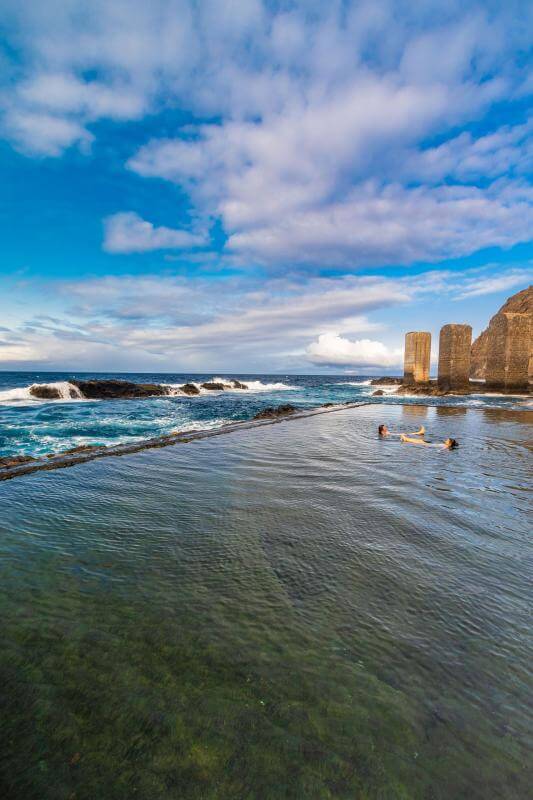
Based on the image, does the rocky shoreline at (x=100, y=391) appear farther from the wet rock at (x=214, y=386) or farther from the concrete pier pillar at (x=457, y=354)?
the concrete pier pillar at (x=457, y=354)

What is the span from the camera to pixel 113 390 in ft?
106

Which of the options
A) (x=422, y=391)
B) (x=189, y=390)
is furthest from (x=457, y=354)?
(x=189, y=390)

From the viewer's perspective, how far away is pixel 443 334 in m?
38.5

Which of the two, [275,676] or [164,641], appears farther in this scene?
[164,641]

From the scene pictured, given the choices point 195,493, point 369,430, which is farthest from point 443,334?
point 195,493

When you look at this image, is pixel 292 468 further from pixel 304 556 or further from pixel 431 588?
pixel 431 588

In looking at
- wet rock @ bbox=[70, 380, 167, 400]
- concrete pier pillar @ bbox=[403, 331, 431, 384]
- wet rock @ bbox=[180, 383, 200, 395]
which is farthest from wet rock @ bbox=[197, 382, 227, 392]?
concrete pier pillar @ bbox=[403, 331, 431, 384]

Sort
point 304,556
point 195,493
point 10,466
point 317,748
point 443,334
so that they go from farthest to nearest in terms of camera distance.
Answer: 1. point 443,334
2. point 10,466
3. point 195,493
4. point 304,556
5. point 317,748

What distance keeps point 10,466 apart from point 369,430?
952 centimetres

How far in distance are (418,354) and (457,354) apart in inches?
237

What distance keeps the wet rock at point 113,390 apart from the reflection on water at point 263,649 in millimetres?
28622

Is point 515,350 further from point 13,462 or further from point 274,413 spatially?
point 13,462

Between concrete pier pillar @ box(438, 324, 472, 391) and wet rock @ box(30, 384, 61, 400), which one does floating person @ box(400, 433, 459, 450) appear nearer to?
wet rock @ box(30, 384, 61, 400)

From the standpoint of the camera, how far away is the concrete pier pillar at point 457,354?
3759 centimetres
